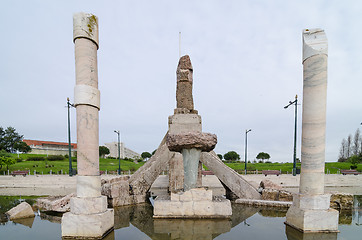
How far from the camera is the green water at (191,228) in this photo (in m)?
4.29

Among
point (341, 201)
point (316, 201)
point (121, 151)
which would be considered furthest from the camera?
point (121, 151)

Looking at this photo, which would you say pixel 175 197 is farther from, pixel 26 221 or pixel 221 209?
pixel 26 221

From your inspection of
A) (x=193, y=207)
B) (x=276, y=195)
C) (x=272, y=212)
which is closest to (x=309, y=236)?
(x=272, y=212)

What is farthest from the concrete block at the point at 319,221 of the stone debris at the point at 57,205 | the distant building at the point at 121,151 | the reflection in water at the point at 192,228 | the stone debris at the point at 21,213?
the distant building at the point at 121,151

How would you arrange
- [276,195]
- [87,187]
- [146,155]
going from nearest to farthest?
[87,187] → [276,195] → [146,155]

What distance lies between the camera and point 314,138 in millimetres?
4613

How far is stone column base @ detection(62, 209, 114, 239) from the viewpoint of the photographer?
413 cm

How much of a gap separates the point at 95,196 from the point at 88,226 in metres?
0.62

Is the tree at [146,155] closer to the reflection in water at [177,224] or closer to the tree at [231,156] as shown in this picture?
the tree at [231,156]

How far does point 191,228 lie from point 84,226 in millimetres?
2497

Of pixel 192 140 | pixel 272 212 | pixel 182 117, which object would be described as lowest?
pixel 272 212

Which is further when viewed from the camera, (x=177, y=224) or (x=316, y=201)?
(x=177, y=224)

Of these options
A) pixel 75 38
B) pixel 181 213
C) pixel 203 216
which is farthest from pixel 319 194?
pixel 75 38

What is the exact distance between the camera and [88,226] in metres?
4.15
